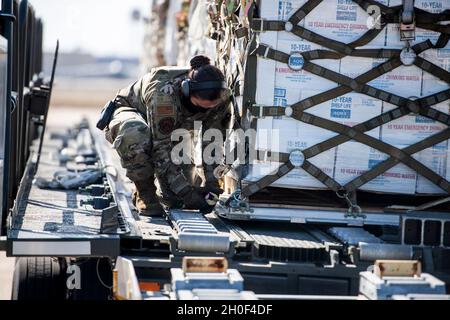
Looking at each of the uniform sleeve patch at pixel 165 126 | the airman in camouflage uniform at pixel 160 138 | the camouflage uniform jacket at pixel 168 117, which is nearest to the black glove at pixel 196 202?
the airman in camouflage uniform at pixel 160 138

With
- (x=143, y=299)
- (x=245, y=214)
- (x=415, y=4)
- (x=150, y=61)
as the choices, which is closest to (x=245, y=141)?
(x=245, y=214)

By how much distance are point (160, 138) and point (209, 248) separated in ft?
4.64

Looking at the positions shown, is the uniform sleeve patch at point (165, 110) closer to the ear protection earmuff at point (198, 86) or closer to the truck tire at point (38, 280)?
the ear protection earmuff at point (198, 86)

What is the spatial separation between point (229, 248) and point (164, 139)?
1.41m

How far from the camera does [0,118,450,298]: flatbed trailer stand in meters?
5.67

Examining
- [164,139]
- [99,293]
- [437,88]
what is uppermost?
[437,88]

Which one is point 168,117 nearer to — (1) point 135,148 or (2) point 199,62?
(1) point 135,148

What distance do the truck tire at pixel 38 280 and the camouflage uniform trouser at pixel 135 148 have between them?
3.30ft

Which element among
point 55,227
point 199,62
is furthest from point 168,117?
point 55,227

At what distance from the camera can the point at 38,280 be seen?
6.21 metres

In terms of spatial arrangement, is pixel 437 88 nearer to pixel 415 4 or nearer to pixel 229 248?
pixel 415 4

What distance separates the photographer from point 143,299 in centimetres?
484

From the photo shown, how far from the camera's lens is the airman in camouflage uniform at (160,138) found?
6875mm

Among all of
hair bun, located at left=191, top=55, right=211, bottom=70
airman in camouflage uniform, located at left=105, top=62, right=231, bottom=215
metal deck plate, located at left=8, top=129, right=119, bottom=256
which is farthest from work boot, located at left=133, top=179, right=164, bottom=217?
hair bun, located at left=191, top=55, right=211, bottom=70
